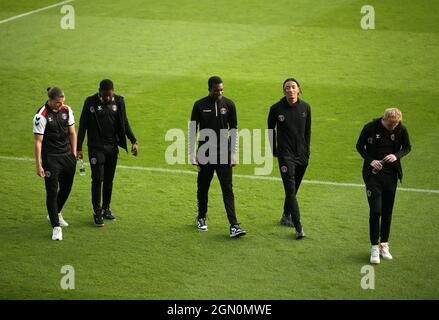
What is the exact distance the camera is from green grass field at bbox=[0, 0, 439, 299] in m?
10.8

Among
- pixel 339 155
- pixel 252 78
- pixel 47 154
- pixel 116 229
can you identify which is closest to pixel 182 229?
pixel 116 229

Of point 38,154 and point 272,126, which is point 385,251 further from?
A: point 38,154

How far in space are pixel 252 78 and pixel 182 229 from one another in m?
8.02

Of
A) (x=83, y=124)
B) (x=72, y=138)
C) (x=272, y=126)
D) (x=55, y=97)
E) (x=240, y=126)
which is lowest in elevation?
(x=72, y=138)

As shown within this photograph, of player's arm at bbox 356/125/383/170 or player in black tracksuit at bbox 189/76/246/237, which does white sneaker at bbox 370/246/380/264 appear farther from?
player in black tracksuit at bbox 189/76/246/237

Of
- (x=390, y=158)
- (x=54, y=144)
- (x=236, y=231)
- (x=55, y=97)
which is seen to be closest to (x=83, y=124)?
(x=54, y=144)

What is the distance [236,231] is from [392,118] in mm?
2613

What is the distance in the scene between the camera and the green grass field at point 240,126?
35.3 ft

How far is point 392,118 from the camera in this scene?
425 inches

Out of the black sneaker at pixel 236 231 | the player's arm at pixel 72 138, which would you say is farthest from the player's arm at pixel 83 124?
the black sneaker at pixel 236 231

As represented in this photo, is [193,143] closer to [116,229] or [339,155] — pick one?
[116,229]

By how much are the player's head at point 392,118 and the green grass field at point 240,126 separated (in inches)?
66.8

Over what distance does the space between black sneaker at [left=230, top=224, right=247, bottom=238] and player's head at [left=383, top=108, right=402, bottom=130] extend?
2406 mm

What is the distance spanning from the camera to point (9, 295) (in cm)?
1016
